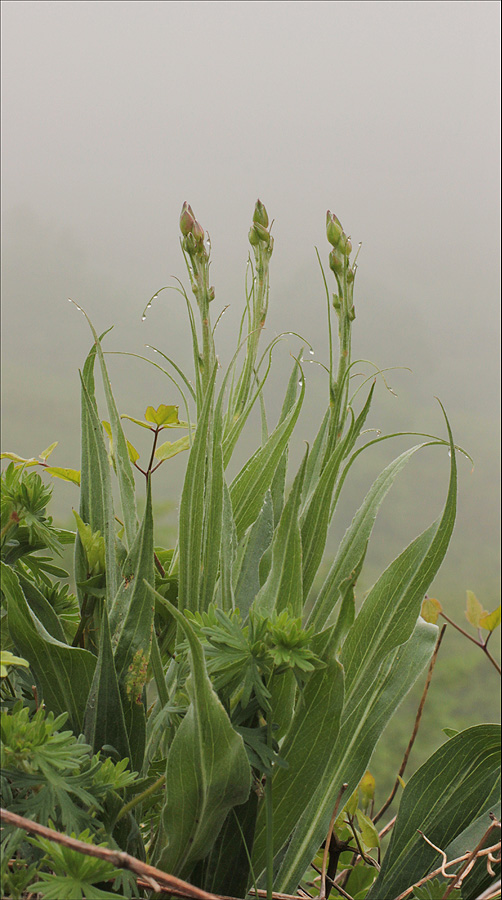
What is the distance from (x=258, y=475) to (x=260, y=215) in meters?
0.11

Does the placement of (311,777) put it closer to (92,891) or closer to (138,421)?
(92,891)

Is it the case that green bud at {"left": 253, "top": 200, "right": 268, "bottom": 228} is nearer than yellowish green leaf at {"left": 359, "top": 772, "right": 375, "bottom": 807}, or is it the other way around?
green bud at {"left": 253, "top": 200, "right": 268, "bottom": 228}

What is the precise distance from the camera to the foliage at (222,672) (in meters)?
0.18

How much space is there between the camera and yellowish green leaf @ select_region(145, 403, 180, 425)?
0.35 m

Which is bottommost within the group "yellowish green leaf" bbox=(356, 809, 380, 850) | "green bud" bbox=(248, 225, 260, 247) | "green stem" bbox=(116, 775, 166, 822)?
"yellowish green leaf" bbox=(356, 809, 380, 850)

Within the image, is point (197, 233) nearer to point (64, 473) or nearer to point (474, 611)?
point (64, 473)

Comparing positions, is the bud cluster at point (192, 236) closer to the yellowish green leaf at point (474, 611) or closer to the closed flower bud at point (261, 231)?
the closed flower bud at point (261, 231)

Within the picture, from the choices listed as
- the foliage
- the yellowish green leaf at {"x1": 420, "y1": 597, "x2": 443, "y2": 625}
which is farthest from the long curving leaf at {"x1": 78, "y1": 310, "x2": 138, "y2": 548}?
the yellowish green leaf at {"x1": 420, "y1": 597, "x2": 443, "y2": 625}

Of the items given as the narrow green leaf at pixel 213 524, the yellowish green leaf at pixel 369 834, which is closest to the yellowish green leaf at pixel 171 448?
the narrow green leaf at pixel 213 524

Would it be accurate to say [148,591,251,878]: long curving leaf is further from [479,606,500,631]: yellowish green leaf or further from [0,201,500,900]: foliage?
[479,606,500,631]: yellowish green leaf

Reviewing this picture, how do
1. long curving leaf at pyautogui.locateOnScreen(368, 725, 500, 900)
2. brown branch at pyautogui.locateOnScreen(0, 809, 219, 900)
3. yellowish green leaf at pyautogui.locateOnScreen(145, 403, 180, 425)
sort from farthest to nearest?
yellowish green leaf at pyautogui.locateOnScreen(145, 403, 180, 425) → long curving leaf at pyautogui.locateOnScreen(368, 725, 500, 900) → brown branch at pyautogui.locateOnScreen(0, 809, 219, 900)

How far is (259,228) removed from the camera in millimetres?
276

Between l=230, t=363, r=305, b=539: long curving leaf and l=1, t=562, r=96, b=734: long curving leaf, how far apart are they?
4.0 inches

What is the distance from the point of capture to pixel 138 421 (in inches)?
14.1
